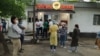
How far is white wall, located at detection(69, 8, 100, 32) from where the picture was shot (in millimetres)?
30359

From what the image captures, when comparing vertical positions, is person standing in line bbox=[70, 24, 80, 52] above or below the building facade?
below

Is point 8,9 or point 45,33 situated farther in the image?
point 45,33

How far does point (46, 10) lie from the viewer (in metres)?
28.8

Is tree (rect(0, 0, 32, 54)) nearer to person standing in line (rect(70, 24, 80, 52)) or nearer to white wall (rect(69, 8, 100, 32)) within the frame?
person standing in line (rect(70, 24, 80, 52))

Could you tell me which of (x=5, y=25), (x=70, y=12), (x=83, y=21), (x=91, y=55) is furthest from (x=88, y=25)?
(x=91, y=55)

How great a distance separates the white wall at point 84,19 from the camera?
30.4 m

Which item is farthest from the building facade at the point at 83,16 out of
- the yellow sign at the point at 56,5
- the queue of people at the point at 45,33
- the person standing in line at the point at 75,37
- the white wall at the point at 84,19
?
the person standing in line at the point at 75,37

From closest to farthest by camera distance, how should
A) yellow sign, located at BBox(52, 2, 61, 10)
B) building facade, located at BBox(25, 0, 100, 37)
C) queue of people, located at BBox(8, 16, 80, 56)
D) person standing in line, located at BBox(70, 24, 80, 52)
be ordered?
queue of people, located at BBox(8, 16, 80, 56) < person standing in line, located at BBox(70, 24, 80, 52) < yellow sign, located at BBox(52, 2, 61, 10) < building facade, located at BBox(25, 0, 100, 37)

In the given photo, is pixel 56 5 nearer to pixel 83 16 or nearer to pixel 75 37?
pixel 83 16

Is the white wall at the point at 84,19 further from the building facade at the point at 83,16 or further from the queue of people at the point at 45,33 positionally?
the queue of people at the point at 45,33

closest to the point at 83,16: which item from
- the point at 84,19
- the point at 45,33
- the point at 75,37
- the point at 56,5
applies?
the point at 84,19

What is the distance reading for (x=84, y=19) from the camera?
30578 mm

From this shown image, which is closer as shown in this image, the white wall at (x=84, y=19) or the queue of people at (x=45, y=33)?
the queue of people at (x=45, y=33)

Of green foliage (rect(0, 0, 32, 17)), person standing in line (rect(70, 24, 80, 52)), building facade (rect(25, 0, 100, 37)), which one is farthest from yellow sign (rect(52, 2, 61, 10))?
green foliage (rect(0, 0, 32, 17))
